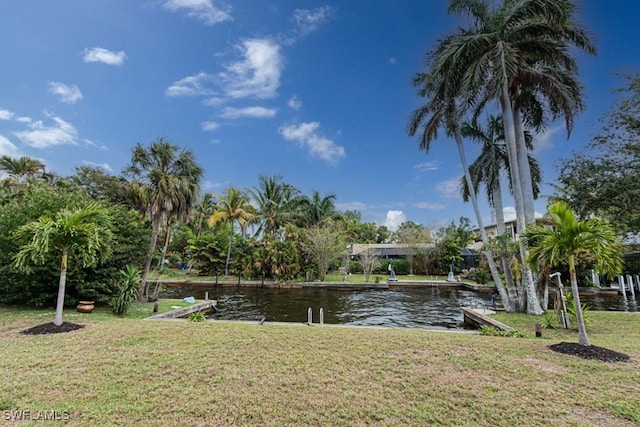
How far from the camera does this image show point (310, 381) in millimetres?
3783

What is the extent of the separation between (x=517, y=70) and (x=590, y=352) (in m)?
9.10

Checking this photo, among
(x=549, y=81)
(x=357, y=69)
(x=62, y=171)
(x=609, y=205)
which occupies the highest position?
(x=357, y=69)

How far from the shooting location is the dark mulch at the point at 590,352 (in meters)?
4.54

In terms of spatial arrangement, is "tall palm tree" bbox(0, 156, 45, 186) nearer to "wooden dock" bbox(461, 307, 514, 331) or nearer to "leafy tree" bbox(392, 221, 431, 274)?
"wooden dock" bbox(461, 307, 514, 331)

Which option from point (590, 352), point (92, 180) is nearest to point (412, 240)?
point (590, 352)

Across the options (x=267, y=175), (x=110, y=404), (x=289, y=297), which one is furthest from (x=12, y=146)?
(x=110, y=404)

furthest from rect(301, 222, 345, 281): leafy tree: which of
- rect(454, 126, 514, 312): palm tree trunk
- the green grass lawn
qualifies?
the green grass lawn

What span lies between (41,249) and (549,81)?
1561cm

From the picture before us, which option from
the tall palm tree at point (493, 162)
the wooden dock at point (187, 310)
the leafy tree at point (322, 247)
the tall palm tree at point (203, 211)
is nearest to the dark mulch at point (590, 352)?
the tall palm tree at point (493, 162)

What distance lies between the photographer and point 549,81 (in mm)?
9648

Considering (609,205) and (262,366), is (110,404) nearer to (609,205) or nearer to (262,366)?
(262,366)

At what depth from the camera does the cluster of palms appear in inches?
356

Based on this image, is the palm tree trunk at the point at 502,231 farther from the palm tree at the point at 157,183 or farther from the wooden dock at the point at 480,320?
the palm tree at the point at 157,183

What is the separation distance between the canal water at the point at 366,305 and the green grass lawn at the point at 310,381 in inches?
217
